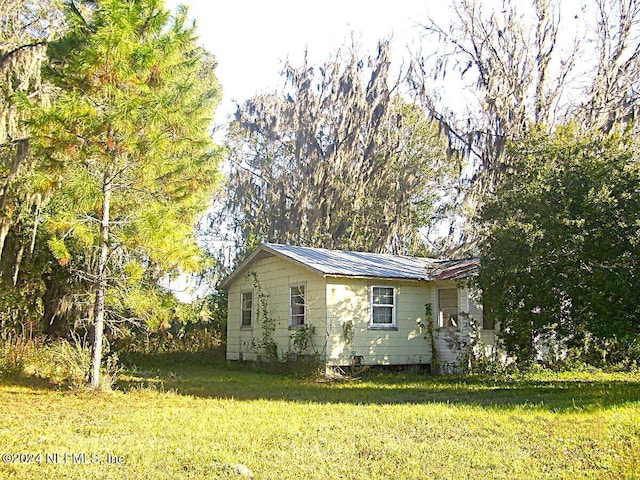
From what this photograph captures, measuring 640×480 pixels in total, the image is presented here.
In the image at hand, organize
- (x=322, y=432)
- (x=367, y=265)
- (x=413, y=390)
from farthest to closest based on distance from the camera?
1. (x=367, y=265)
2. (x=413, y=390)
3. (x=322, y=432)

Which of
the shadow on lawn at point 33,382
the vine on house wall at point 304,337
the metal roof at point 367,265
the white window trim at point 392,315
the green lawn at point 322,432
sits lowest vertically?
the green lawn at point 322,432

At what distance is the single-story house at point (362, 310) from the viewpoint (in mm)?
15812

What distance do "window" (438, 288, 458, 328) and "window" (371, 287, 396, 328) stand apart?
1588 millimetres

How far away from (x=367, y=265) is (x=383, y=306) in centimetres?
147

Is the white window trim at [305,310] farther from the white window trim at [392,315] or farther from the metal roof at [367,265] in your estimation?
the white window trim at [392,315]

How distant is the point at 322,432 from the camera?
299 inches

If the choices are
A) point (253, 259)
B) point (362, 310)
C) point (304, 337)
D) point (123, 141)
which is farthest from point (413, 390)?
point (253, 259)

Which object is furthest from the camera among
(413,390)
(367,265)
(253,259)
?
(253,259)

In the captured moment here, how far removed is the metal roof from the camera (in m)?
16.0

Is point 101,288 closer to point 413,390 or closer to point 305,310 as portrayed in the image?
point 305,310

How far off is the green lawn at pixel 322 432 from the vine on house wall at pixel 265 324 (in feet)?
16.2

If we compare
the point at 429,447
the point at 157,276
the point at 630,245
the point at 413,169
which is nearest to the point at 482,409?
the point at 429,447

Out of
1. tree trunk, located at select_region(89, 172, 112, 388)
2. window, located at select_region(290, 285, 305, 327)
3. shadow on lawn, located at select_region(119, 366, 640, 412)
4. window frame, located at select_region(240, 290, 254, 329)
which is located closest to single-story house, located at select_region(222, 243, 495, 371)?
window, located at select_region(290, 285, 305, 327)

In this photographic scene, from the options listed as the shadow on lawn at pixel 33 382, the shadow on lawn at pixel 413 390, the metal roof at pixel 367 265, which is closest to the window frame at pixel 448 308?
the metal roof at pixel 367 265
